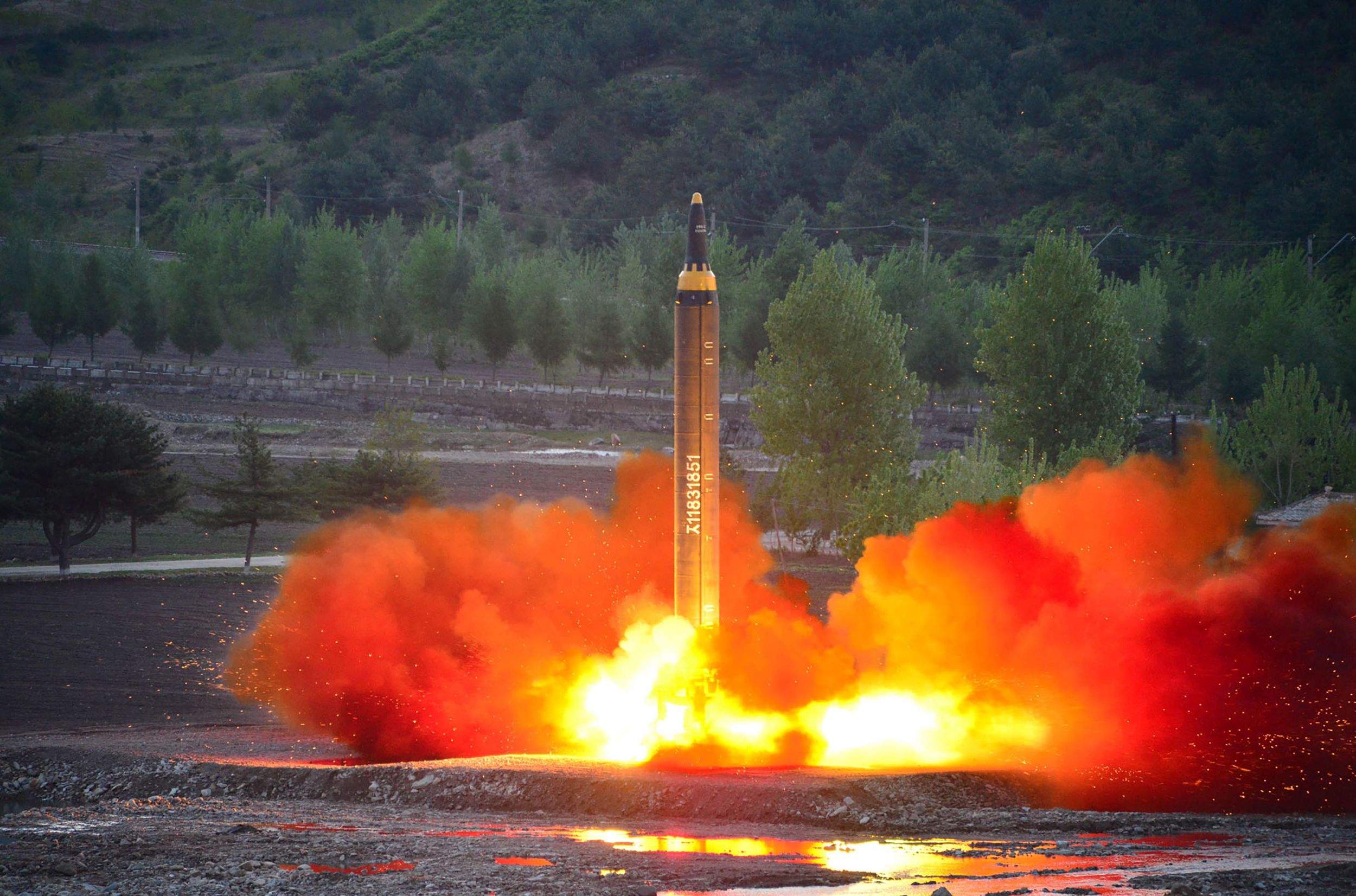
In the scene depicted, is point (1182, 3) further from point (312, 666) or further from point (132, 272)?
point (312, 666)

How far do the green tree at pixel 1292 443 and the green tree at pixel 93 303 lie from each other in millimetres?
88430

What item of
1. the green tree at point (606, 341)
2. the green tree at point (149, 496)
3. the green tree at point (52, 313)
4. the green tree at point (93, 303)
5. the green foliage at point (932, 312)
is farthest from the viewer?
the green tree at point (93, 303)

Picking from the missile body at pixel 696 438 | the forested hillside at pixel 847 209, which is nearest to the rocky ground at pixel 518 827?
the missile body at pixel 696 438

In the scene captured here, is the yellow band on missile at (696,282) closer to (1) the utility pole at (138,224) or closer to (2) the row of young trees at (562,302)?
(2) the row of young trees at (562,302)

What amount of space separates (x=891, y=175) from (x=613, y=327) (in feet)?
224

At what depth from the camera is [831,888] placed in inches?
918

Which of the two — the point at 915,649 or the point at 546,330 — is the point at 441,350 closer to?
the point at 546,330

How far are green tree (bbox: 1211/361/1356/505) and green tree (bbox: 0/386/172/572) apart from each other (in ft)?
160

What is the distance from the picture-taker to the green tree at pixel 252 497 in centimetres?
5684

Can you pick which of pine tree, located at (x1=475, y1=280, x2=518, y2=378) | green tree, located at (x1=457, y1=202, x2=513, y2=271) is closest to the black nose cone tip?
pine tree, located at (x1=475, y1=280, x2=518, y2=378)

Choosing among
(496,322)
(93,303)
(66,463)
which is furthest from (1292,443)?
(93,303)

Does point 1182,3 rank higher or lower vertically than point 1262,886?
higher

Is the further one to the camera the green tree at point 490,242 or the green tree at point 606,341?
the green tree at point 490,242

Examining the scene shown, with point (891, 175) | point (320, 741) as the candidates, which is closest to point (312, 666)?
point (320, 741)
